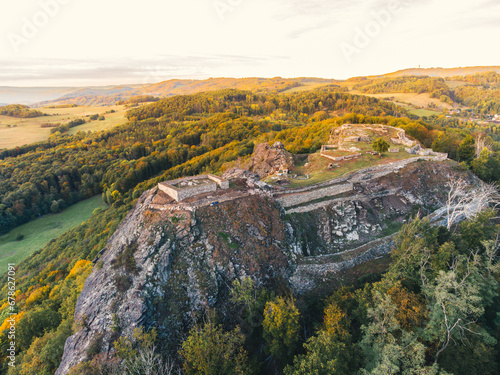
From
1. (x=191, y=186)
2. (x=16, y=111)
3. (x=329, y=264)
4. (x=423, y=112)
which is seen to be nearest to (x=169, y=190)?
(x=191, y=186)

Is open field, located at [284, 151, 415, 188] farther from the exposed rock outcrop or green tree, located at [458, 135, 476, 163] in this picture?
green tree, located at [458, 135, 476, 163]

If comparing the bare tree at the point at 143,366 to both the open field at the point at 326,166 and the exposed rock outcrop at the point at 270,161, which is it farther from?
the exposed rock outcrop at the point at 270,161

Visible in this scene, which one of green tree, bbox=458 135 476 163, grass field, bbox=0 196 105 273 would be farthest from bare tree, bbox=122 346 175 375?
green tree, bbox=458 135 476 163

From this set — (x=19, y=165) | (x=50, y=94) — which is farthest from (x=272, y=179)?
(x=50, y=94)

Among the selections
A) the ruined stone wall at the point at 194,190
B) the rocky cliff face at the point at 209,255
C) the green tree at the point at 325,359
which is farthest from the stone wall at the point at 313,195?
the green tree at the point at 325,359

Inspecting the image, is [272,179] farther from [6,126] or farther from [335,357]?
[6,126]

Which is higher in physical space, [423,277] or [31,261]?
[423,277]
